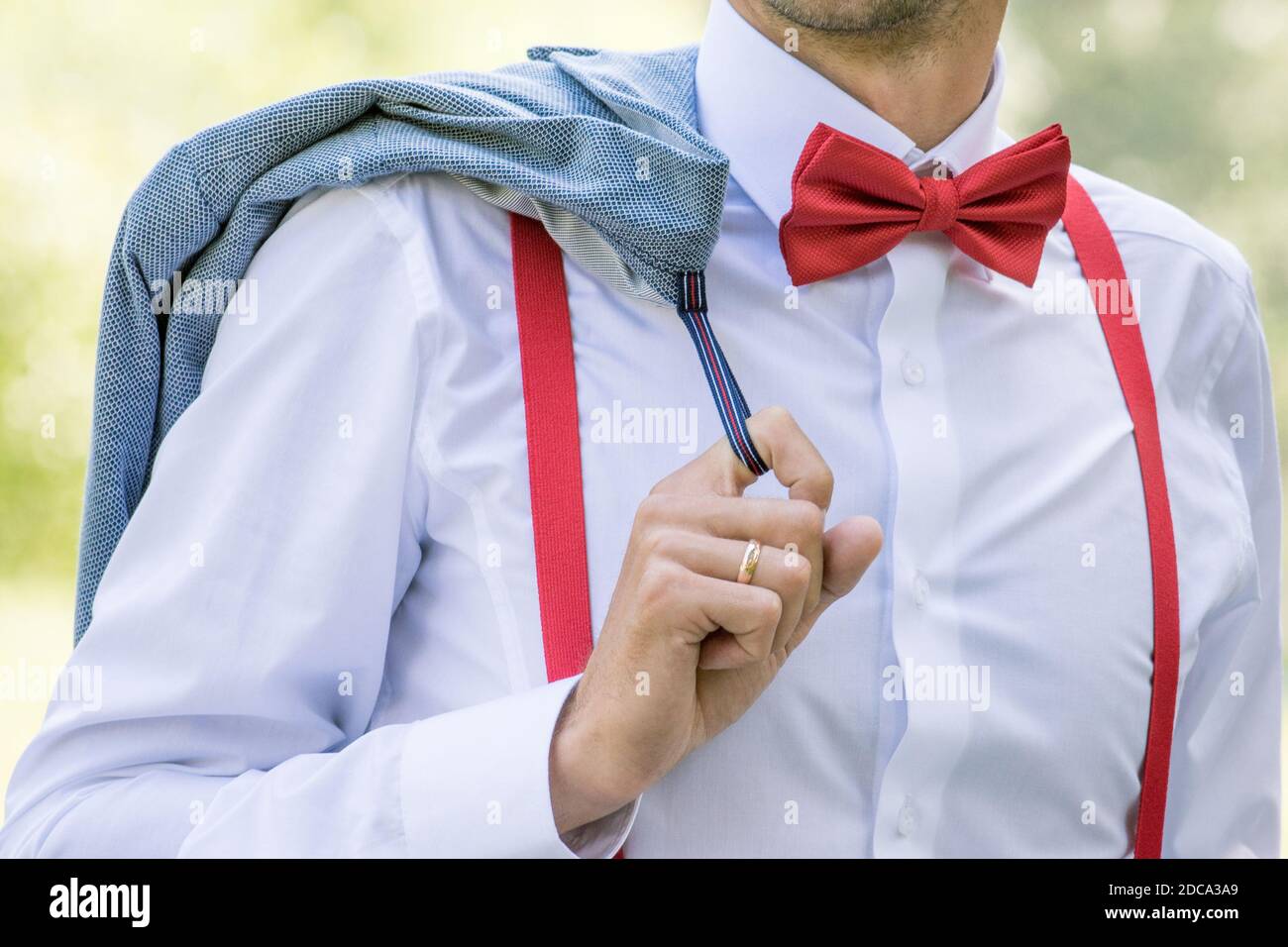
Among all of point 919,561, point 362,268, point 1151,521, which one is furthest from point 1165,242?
point 362,268

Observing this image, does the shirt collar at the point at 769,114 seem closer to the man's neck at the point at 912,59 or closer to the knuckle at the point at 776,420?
the man's neck at the point at 912,59

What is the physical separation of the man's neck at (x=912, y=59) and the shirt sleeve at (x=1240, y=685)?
28 cm

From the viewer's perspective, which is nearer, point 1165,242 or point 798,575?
point 798,575

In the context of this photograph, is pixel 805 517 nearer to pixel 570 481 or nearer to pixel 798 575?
pixel 798 575

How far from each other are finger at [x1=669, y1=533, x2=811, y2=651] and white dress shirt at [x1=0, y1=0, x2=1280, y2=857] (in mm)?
126

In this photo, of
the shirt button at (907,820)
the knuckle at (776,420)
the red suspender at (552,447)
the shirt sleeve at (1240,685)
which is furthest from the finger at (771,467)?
the shirt sleeve at (1240,685)

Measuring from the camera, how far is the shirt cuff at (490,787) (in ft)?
2.34

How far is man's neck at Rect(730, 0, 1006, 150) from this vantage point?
0.89 m

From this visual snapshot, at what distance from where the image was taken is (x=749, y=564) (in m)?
0.65

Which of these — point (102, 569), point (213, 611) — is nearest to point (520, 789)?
point (213, 611)

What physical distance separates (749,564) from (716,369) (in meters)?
0.15

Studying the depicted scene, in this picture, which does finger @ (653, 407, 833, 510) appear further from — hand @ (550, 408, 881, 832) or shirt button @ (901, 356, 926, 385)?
shirt button @ (901, 356, 926, 385)

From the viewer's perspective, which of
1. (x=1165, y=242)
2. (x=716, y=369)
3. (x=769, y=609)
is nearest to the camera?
(x=769, y=609)
